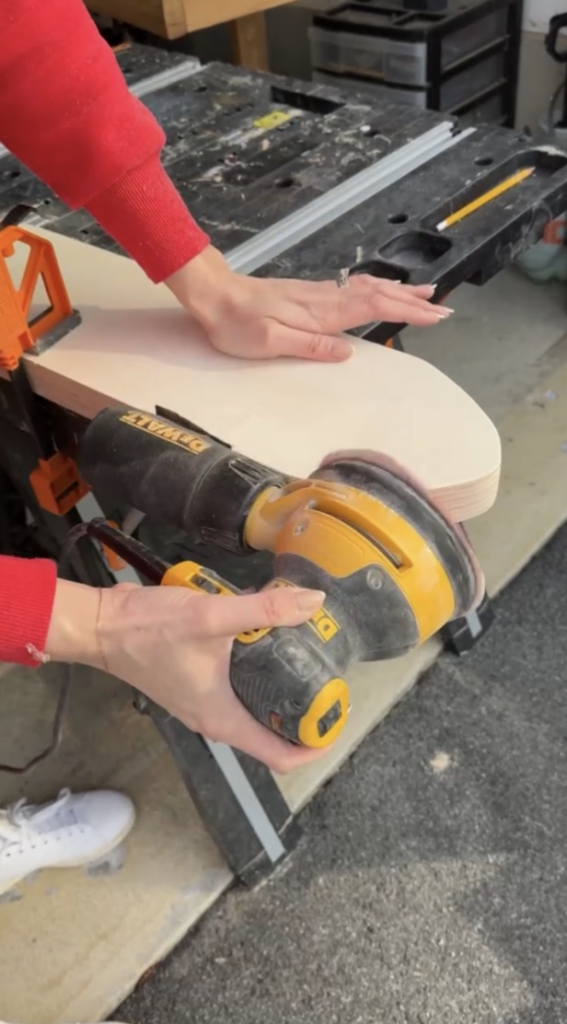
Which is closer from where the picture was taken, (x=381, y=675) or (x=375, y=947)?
(x=375, y=947)

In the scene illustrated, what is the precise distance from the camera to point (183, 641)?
1.86 ft

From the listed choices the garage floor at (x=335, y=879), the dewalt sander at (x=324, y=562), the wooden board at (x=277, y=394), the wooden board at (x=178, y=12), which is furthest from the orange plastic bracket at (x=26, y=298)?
the wooden board at (x=178, y=12)

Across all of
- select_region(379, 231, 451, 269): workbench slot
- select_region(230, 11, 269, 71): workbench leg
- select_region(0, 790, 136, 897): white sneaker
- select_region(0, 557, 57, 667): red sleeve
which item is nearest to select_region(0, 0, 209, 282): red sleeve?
select_region(379, 231, 451, 269): workbench slot

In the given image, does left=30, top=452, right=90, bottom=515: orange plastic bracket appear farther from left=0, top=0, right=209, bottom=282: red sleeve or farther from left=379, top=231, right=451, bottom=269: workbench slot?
left=379, top=231, right=451, bottom=269: workbench slot

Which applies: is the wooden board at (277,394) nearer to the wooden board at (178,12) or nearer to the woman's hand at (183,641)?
the woman's hand at (183,641)

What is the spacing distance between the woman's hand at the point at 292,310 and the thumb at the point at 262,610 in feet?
0.93

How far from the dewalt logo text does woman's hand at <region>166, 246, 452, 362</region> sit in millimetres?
137

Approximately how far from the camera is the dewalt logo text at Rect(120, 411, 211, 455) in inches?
25.3

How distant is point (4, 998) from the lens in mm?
1075

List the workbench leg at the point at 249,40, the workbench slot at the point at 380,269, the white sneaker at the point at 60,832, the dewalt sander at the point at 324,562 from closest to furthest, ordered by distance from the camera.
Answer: the dewalt sander at the point at 324,562
the workbench slot at the point at 380,269
the white sneaker at the point at 60,832
the workbench leg at the point at 249,40

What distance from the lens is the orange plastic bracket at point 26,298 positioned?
2.46 feet

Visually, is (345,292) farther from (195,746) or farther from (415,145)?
(195,746)

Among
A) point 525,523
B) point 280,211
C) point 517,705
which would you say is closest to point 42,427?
point 280,211

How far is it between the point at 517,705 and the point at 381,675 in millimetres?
206
